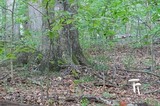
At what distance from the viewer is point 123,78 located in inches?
376

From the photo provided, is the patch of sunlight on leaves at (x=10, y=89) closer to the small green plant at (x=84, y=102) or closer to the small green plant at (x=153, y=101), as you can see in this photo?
the small green plant at (x=84, y=102)

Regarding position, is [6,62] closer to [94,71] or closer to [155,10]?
[94,71]

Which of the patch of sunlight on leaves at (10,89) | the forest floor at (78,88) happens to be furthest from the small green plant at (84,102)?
the patch of sunlight on leaves at (10,89)

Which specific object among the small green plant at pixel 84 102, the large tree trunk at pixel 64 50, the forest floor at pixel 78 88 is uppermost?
the large tree trunk at pixel 64 50

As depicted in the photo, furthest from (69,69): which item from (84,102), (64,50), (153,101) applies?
(153,101)

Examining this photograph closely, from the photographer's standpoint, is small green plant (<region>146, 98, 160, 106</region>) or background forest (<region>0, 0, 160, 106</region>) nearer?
background forest (<region>0, 0, 160, 106</region>)

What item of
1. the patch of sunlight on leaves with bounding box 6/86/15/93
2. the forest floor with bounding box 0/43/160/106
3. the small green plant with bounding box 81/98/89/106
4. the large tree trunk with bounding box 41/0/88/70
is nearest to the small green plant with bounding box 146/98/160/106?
the forest floor with bounding box 0/43/160/106

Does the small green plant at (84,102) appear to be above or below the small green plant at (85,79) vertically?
below

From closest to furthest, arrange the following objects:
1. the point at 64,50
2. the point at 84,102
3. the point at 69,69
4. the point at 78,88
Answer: the point at 84,102, the point at 78,88, the point at 69,69, the point at 64,50

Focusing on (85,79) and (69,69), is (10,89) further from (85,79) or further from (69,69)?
(69,69)

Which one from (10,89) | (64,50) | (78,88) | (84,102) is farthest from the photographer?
(64,50)

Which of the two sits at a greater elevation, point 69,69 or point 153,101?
point 69,69

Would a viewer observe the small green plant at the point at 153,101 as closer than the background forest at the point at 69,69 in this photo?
No

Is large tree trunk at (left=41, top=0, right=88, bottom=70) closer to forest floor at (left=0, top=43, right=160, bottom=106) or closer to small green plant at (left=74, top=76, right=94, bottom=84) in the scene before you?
forest floor at (left=0, top=43, right=160, bottom=106)
